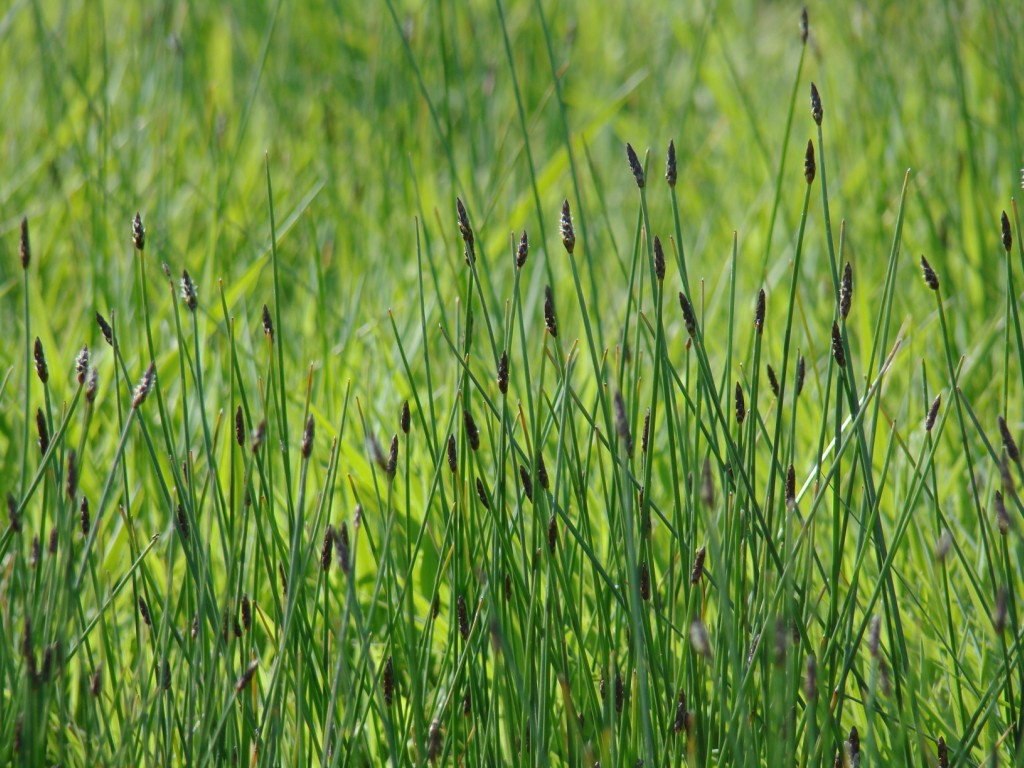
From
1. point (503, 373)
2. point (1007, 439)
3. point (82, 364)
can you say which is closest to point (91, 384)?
point (82, 364)

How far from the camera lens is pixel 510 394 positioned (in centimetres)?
166

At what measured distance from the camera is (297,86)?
8.69ft

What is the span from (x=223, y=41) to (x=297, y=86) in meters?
0.29

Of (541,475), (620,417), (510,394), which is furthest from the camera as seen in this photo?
(510,394)

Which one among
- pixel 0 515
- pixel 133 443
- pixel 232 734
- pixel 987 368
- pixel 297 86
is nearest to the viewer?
pixel 232 734

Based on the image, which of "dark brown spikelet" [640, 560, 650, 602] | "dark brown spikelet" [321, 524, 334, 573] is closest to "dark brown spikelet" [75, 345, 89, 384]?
"dark brown spikelet" [321, 524, 334, 573]

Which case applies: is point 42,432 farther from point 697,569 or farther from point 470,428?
point 697,569

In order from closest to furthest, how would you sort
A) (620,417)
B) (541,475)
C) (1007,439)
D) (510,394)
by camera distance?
(620,417)
(1007,439)
(541,475)
(510,394)

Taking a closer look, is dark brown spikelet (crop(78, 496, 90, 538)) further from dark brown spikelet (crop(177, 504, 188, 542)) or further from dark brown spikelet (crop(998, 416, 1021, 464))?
dark brown spikelet (crop(998, 416, 1021, 464))

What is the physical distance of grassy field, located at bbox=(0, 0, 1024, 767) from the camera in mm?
947

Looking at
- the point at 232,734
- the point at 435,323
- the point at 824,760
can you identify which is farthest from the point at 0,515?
the point at 824,760

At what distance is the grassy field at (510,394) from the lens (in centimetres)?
95

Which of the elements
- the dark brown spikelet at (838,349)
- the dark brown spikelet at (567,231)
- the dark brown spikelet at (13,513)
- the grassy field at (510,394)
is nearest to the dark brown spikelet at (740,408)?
the grassy field at (510,394)

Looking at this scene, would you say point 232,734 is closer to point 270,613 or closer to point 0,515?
point 270,613
